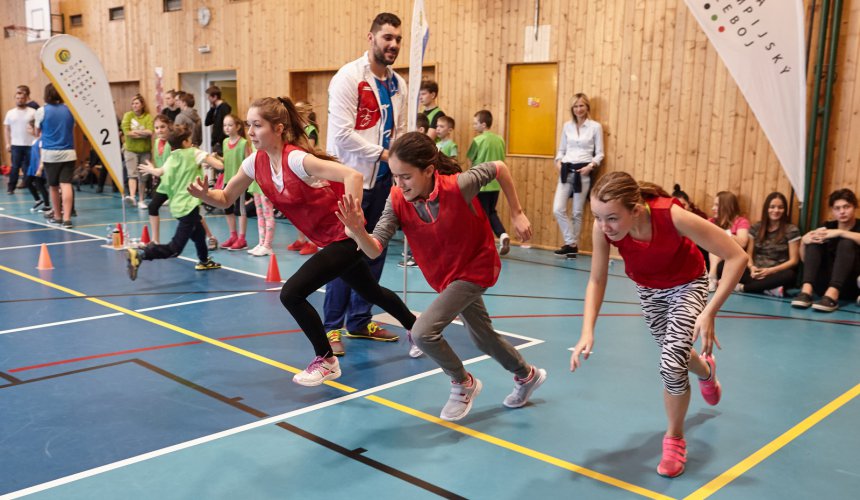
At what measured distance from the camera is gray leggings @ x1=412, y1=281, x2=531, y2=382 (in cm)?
375

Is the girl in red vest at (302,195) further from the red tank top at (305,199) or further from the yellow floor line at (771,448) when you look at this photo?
the yellow floor line at (771,448)

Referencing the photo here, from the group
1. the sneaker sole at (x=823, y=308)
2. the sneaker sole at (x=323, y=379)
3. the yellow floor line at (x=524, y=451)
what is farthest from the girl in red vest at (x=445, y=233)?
the sneaker sole at (x=823, y=308)

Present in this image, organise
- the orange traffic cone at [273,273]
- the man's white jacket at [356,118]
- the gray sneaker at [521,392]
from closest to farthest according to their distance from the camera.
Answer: the gray sneaker at [521,392] < the man's white jacket at [356,118] < the orange traffic cone at [273,273]

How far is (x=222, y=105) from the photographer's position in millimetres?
12422

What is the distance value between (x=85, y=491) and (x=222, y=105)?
10.1 meters

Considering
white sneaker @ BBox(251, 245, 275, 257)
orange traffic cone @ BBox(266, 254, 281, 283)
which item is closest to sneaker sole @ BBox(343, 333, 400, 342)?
orange traffic cone @ BBox(266, 254, 281, 283)

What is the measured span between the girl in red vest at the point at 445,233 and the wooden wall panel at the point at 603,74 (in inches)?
213

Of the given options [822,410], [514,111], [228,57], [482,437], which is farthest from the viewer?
[228,57]

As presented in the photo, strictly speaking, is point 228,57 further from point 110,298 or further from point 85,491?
point 85,491

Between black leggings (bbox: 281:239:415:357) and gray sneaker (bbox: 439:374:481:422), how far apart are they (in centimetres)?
88

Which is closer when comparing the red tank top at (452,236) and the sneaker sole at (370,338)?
the red tank top at (452,236)

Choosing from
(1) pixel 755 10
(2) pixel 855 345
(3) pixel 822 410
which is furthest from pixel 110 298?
(1) pixel 755 10

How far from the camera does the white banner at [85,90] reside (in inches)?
329

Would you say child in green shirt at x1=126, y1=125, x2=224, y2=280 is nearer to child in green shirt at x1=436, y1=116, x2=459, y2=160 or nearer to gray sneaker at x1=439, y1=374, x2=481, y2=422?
child in green shirt at x1=436, y1=116, x2=459, y2=160
